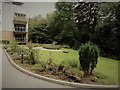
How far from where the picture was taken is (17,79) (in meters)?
4.80

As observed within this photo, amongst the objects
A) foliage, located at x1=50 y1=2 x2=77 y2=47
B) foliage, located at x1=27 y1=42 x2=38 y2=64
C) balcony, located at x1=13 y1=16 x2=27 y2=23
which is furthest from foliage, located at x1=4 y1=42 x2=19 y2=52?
foliage, located at x1=50 y1=2 x2=77 y2=47

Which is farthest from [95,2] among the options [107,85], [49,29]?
[107,85]

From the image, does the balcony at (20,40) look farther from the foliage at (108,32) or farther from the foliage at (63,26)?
the foliage at (108,32)

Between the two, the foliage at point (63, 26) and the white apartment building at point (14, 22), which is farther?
the foliage at point (63, 26)

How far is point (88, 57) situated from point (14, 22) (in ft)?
5.38

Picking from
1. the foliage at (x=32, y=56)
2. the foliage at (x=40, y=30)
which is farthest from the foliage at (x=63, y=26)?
the foliage at (x=32, y=56)

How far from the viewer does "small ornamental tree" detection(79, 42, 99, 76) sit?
471 cm

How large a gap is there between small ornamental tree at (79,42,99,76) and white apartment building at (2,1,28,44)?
3.83ft

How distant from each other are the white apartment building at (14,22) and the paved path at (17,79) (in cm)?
40

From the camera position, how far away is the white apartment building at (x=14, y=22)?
469 cm

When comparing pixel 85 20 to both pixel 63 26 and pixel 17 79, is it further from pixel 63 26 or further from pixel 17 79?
pixel 17 79

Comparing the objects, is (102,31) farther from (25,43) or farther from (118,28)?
(25,43)

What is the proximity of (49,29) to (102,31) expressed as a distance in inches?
42.3

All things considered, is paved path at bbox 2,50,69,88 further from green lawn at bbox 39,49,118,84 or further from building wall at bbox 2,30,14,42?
green lawn at bbox 39,49,118,84
